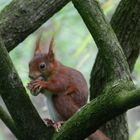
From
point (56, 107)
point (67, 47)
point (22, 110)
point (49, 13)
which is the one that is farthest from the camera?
point (67, 47)

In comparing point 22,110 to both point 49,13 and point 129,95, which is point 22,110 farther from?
point 49,13

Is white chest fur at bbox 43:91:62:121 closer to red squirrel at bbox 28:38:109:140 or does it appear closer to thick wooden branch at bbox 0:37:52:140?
red squirrel at bbox 28:38:109:140

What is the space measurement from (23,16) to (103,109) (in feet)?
4.70

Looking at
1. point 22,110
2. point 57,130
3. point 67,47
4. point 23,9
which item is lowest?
point 67,47

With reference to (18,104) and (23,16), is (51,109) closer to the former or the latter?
(23,16)

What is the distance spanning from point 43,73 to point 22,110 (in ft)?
3.26

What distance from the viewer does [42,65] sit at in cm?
363

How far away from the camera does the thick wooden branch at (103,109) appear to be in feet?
7.45

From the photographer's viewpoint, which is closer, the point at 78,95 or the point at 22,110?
the point at 22,110

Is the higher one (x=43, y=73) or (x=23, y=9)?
(x=23, y=9)

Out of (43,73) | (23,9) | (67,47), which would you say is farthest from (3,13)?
(67,47)

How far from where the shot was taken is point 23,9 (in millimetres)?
3660

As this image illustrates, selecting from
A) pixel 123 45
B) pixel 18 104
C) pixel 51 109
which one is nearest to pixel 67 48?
pixel 123 45

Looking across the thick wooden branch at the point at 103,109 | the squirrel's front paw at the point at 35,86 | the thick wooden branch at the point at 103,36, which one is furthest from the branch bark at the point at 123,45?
the thick wooden branch at the point at 103,109
